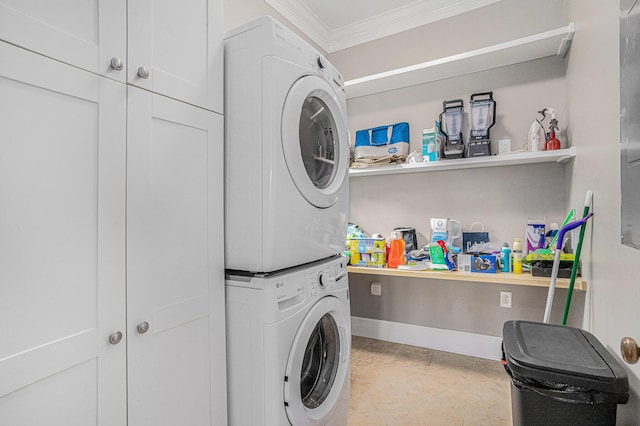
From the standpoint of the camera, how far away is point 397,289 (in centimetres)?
288

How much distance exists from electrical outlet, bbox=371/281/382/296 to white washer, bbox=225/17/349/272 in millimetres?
1679

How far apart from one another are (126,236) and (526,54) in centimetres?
267

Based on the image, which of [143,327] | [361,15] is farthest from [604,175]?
[361,15]

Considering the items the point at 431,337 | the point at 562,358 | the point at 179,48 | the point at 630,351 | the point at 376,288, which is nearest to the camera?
the point at 630,351

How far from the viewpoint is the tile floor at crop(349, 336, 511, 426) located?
180cm

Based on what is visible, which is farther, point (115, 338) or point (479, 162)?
point (479, 162)

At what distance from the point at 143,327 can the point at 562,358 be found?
130 centimetres

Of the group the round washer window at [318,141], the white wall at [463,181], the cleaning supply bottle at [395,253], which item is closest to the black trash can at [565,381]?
the round washer window at [318,141]

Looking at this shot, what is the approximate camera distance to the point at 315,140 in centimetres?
153

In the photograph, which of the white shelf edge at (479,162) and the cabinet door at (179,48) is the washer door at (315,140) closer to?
the cabinet door at (179,48)

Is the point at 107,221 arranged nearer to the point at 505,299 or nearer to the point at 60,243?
the point at 60,243

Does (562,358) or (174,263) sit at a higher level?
(174,263)

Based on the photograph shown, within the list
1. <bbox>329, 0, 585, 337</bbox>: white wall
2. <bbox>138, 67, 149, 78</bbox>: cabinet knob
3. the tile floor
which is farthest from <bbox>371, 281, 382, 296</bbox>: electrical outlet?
<bbox>138, 67, 149, 78</bbox>: cabinet knob

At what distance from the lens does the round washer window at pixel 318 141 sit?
4.75ft
